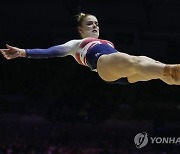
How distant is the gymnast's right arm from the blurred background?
6423 mm

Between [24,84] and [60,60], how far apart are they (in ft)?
4.77

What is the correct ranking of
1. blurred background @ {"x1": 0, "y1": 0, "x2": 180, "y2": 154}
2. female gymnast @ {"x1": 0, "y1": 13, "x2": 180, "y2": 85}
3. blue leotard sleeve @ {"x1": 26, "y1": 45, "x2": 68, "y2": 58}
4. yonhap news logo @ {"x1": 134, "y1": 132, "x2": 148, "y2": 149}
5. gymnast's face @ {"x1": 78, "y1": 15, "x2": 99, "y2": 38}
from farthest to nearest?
blurred background @ {"x1": 0, "y1": 0, "x2": 180, "y2": 154}, yonhap news logo @ {"x1": 134, "y1": 132, "x2": 148, "y2": 149}, gymnast's face @ {"x1": 78, "y1": 15, "x2": 99, "y2": 38}, blue leotard sleeve @ {"x1": 26, "y1": 45, "x2": 68, "y2": 58}, female gymnast @ {"x1": 0, "y1": 13, "x2": 180, "y2": 85}

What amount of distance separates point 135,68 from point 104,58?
1.48ft

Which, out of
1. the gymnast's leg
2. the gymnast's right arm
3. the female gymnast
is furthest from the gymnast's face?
the gymnast's leg

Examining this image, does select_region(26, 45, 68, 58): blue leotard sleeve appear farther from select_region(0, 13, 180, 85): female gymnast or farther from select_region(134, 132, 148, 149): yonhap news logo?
select_region(134, 132, 148, 149): yonhap news logo

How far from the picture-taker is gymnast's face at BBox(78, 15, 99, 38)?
16.9ft

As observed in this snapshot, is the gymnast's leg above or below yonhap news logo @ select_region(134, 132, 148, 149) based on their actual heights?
below

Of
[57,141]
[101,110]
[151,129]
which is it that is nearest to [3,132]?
[57,141]

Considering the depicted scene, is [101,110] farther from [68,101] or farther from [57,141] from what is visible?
[57,141]

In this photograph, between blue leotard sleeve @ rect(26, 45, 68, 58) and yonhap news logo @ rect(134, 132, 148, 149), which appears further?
yonhap news logo @ rect(134, 132, 148, 149)

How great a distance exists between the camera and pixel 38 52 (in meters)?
4.80

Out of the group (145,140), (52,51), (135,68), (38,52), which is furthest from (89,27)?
(145,140)

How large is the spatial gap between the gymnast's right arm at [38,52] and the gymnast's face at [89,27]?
0.21m

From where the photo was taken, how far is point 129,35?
13906 millimetres
